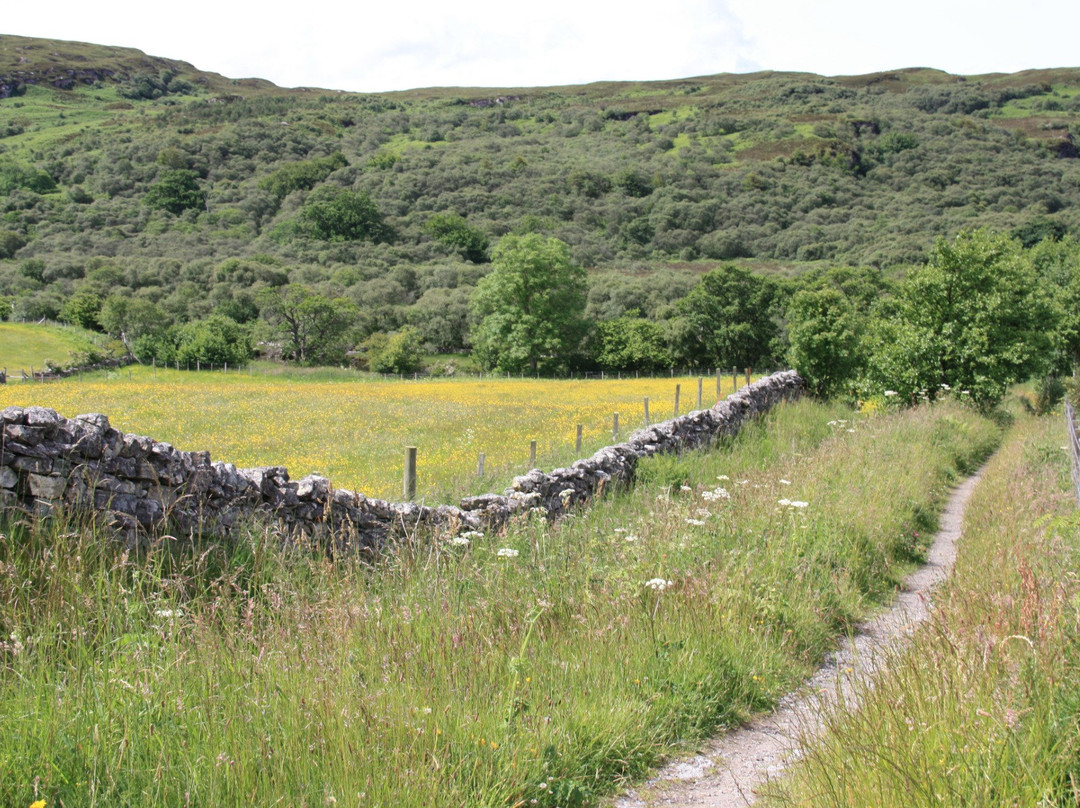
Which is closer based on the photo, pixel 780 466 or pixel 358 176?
pixel 780 466

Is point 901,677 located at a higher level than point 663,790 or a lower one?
higher

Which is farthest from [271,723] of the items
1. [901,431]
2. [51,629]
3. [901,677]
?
[901,431]

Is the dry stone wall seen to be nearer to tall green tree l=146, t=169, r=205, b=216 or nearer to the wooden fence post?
the wooden fence post

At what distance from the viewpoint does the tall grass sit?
10.1ft

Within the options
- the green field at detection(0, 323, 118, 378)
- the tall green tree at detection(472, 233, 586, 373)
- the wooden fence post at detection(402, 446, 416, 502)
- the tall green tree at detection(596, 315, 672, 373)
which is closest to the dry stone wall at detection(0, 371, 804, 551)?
the wooden fence post at detection(402, 446, 416, 502)

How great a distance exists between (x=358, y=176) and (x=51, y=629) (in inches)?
6875

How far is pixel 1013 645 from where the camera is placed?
3871mm

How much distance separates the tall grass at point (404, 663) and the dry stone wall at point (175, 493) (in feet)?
1.13

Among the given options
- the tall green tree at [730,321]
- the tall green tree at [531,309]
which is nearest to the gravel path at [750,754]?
the tall green tree at [531,309]

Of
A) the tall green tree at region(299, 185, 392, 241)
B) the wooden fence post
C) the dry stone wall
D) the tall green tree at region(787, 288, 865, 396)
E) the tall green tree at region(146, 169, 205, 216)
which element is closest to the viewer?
the dry stone wall

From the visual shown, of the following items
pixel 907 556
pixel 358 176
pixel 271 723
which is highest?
pixel 358 176

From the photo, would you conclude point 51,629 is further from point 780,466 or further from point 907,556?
point 780,466

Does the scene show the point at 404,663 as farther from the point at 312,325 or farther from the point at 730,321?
the point at 312,325

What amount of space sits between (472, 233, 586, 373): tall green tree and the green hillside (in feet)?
34.6
